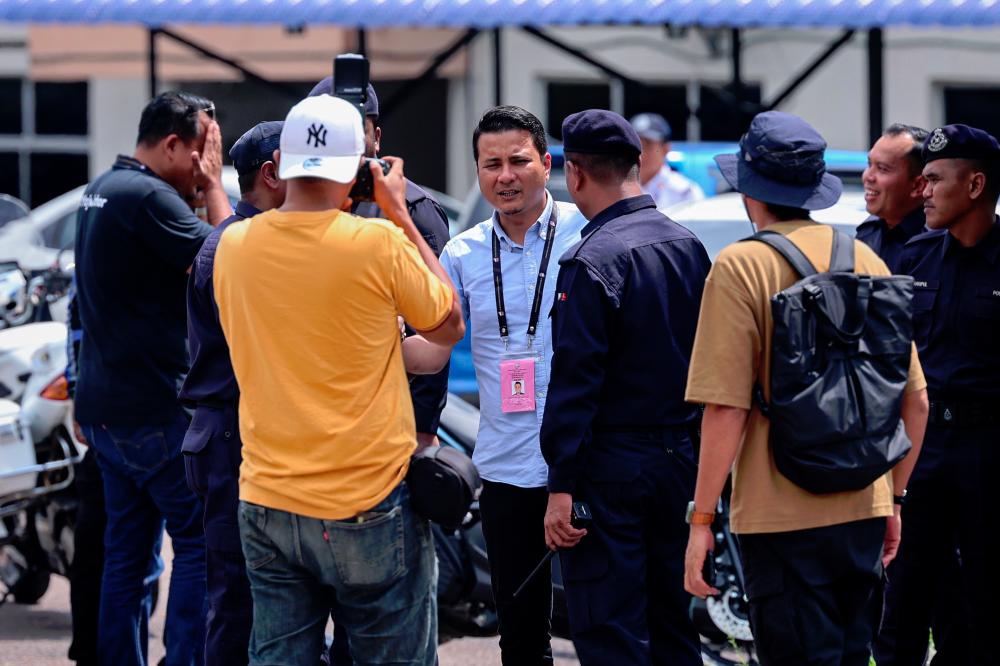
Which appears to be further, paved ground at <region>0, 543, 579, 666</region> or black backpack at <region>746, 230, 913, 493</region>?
paved ground at <region>0, 543, 579, 666</region>

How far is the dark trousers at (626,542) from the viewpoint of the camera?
14.6ft

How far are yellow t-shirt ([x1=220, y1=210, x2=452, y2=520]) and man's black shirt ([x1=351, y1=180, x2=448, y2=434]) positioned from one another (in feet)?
2.69

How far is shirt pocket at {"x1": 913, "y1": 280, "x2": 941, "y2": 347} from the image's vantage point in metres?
5.14

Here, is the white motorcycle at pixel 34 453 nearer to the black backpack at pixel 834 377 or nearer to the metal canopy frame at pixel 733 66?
the black backpack at pixel 834 377

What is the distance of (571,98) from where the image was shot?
17312mm

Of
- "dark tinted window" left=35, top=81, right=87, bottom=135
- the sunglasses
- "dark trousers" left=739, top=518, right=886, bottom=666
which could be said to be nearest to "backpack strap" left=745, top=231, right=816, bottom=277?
"dark trousers" left=739, top=518, right=886, bottom=666

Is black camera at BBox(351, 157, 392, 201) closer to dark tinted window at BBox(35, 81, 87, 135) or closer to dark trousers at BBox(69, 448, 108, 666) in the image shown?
dark trousers at BBox(69, 448, 108, 666)

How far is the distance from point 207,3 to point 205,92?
6602 millimetres

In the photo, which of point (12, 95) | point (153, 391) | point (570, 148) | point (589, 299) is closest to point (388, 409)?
point (589, 299)

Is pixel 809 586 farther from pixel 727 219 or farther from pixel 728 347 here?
pixel 727 219

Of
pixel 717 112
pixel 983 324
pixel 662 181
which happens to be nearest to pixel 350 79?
pixel 983 324

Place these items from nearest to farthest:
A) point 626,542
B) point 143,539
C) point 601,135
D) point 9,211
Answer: point 626,542, point 601,135, point 143,539, point 9,211

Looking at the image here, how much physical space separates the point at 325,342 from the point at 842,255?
137cm

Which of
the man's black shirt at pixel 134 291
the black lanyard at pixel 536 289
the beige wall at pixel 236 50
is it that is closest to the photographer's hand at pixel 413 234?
the black lanyard at pixel 536 289
